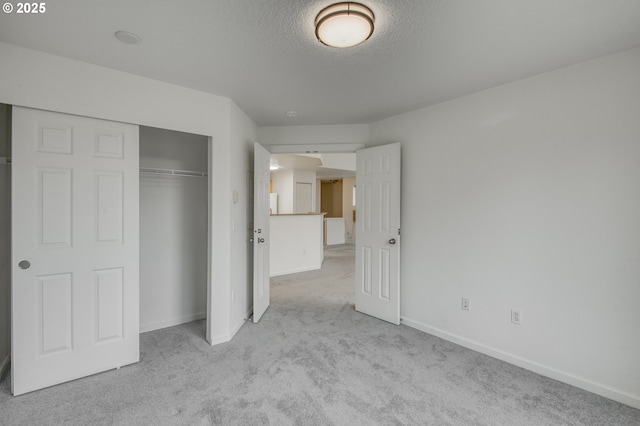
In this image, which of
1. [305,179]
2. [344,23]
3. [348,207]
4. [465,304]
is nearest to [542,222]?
[465,304]

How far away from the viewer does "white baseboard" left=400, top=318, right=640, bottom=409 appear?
1.97 meters

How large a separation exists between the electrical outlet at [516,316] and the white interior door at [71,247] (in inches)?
127

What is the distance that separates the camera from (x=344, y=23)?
59.9 inches

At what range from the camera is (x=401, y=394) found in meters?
2.02

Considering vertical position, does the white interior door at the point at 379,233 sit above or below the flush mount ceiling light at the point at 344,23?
below

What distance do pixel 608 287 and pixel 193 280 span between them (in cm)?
379

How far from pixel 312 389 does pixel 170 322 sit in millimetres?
1954

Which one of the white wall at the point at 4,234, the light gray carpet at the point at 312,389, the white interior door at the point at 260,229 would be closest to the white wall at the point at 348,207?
the white interior door at the point at 260,229

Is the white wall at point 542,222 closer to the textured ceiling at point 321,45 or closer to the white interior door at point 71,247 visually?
the textured ceiling at point 321,45

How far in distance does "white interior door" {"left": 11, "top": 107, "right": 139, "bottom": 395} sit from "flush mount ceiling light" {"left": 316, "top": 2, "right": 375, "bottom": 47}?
5.88ft

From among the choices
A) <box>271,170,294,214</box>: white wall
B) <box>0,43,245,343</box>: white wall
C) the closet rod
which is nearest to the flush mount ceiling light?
<box>0,43,245,343</box>: white wall

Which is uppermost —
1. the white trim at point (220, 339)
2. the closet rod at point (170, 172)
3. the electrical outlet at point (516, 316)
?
the closet rod at point (170, 172)

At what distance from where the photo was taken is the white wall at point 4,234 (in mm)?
2193

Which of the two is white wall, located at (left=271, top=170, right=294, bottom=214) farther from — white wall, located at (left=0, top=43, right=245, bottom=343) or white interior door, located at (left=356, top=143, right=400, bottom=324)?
white wall, located at (left=0, top=43, right=245, bottom=343)
